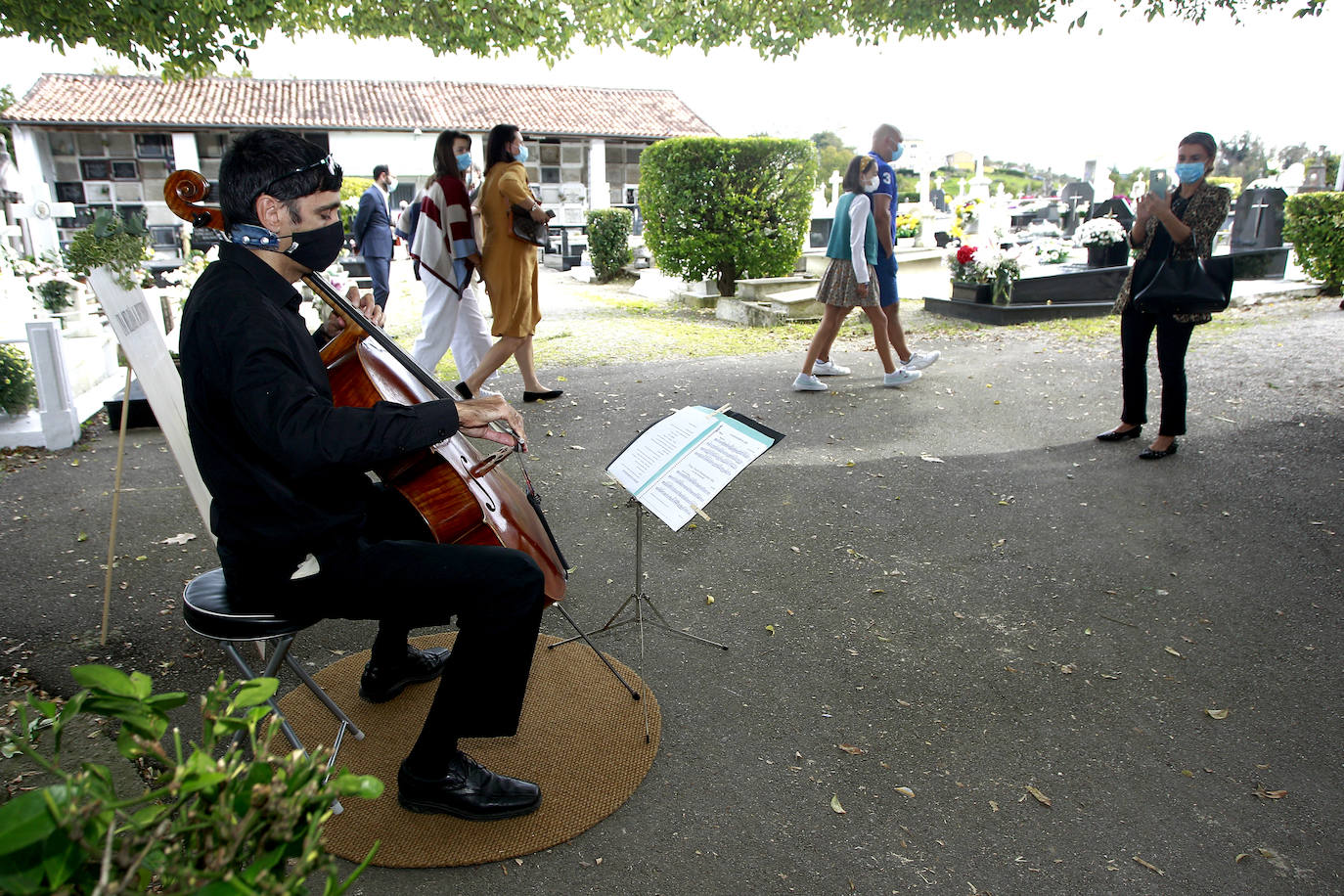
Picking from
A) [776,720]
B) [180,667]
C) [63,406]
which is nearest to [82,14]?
[63,406]

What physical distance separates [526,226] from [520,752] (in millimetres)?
4562

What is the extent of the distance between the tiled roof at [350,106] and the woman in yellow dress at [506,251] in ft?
79.0

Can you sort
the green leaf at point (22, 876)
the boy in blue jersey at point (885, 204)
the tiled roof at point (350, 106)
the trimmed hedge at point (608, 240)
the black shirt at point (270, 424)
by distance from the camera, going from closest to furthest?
1. the green leaf at point (22, 876)
2. the black shirt at point (270, 424)
3. the boy in blue jersey at point (885, 204)
4. the trimmed hedge at point (608, 240)
5. the tiled roof at point (350, 106)

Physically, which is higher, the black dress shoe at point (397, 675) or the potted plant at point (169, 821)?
→ the potted plant at point (169, 821)

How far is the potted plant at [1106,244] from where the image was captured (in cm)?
1217

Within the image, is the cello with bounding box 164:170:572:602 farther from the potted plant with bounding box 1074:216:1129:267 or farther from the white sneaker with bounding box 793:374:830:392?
the potted plant with bounding box 1074:216:1129:267

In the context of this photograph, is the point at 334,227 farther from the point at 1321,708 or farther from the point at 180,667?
the point at 1321,708

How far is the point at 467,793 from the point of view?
2.48 meters

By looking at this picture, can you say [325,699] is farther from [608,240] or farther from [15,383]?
[608,240]

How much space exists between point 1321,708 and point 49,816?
3.62 meters

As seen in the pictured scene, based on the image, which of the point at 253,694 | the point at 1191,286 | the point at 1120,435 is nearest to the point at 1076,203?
the point at 1120,435

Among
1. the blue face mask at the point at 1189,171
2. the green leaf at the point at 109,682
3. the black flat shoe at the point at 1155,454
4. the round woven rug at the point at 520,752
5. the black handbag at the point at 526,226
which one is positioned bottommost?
the round woven rug at the point at 520,752

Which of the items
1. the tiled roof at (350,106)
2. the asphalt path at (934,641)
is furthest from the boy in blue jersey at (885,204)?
the tiled roof at (350,106)

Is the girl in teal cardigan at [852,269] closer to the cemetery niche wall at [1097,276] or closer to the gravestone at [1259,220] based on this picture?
the cemetery niche wall at [1097,276]
